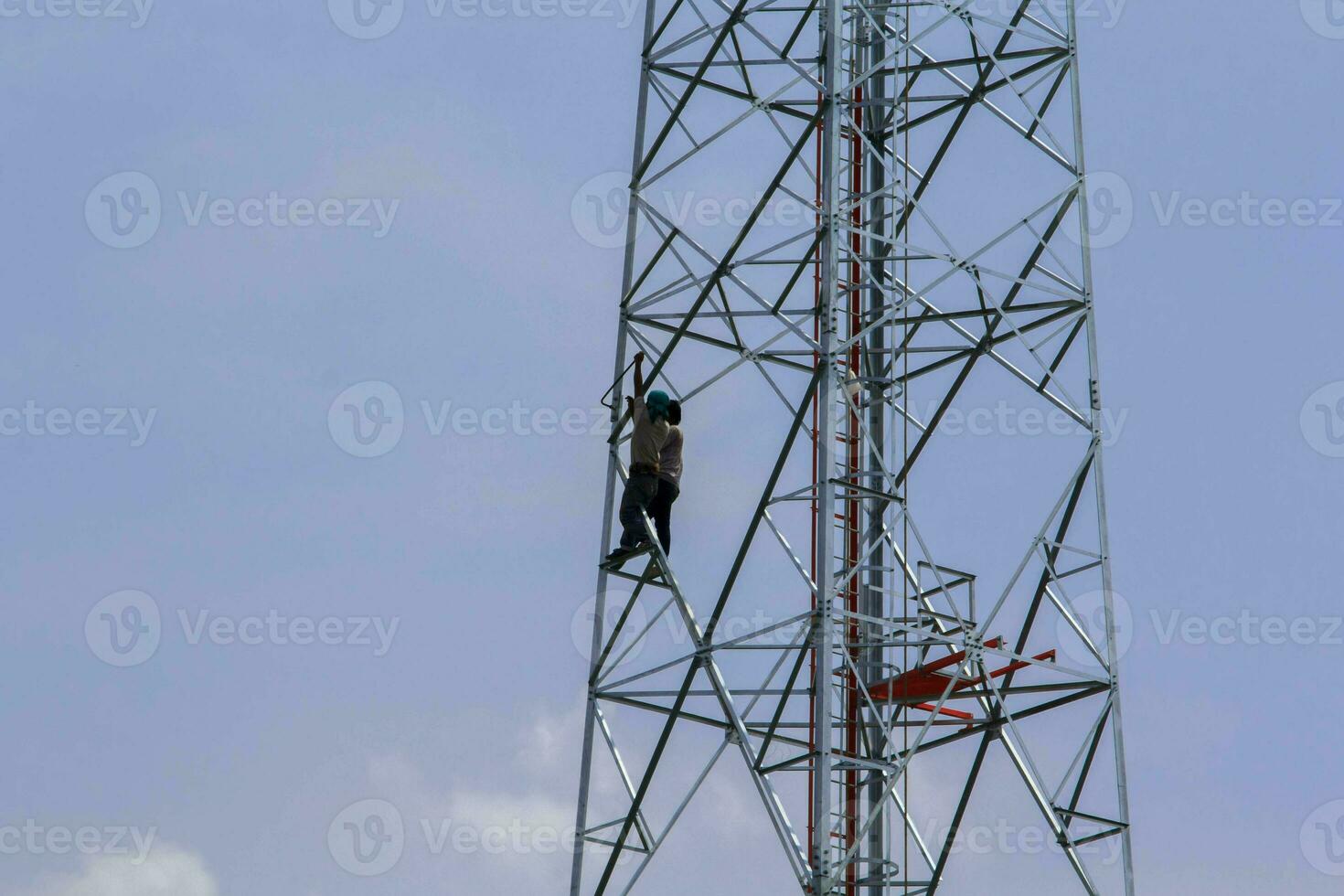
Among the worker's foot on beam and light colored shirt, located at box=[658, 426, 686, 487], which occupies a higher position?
light colored shirt, located at box=[658, 426, 686, 487]

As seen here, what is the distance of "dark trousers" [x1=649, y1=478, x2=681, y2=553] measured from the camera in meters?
26.6

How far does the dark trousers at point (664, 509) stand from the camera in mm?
26562

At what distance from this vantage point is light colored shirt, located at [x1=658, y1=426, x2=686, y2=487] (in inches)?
1051

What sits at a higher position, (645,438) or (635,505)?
(645,438)

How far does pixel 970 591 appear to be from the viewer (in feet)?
86.6

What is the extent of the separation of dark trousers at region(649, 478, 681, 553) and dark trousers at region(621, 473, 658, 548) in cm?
9

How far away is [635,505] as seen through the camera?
26.5m

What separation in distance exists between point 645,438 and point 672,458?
0.41 meters

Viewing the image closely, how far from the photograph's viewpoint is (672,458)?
26766 millimetres

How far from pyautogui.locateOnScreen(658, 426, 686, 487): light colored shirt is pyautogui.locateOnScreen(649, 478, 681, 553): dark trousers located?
0.08m

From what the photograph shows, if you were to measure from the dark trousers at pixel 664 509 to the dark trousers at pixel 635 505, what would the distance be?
89 mm

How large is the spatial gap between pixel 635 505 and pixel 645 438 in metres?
0.79

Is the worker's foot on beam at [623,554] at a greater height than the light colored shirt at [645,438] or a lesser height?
lesser

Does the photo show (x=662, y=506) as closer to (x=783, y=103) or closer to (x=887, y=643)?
(x=887, y=643)
